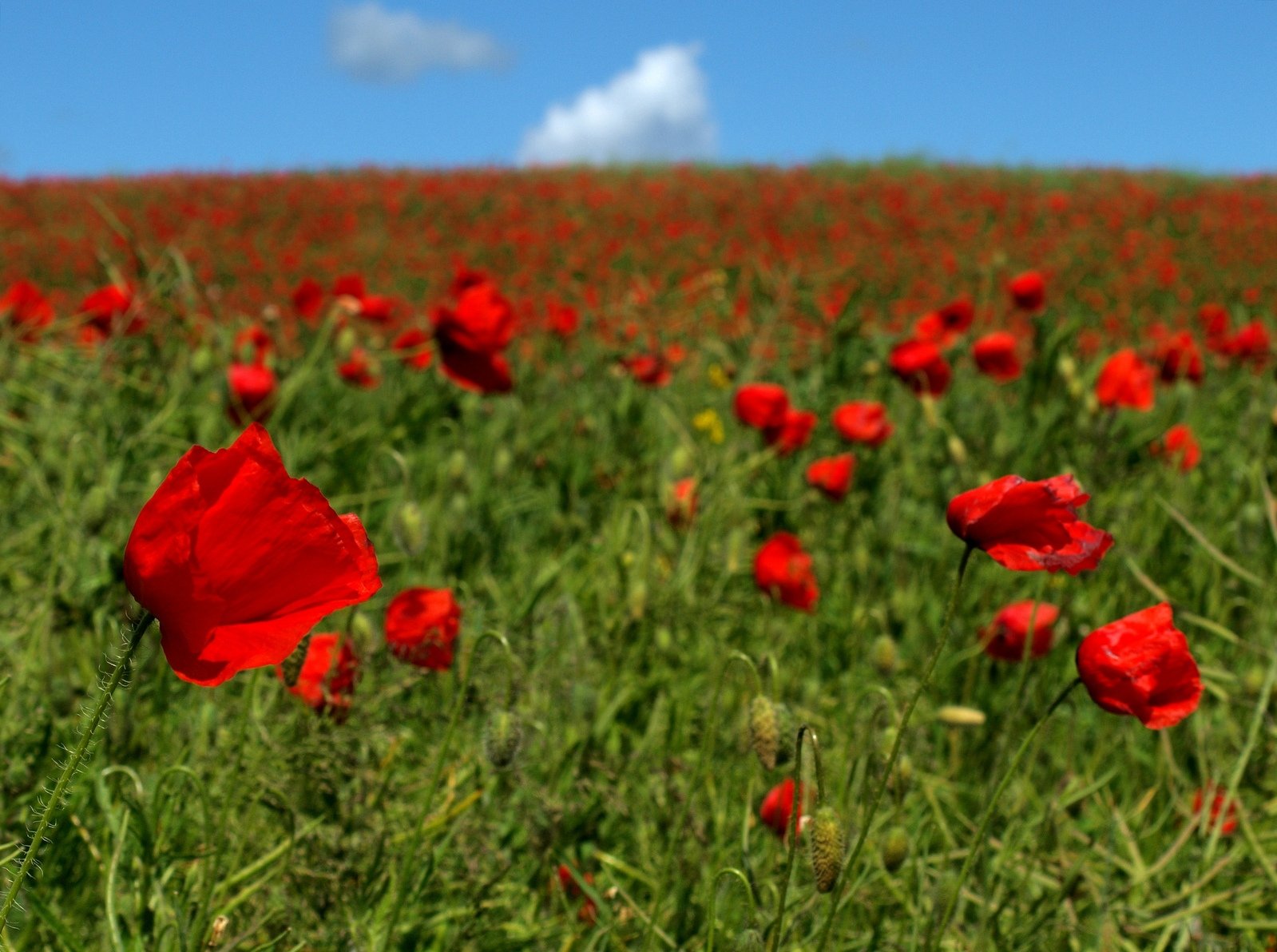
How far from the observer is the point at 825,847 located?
82 centimetres

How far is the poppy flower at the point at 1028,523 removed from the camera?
85 cm

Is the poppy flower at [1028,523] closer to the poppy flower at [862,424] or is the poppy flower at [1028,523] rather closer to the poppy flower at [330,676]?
the poppy flower at [330,676]

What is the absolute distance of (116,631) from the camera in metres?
1.23

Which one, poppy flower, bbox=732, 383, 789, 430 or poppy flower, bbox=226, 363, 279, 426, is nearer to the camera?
poppy flower, bbox=226, 363, 279, 426

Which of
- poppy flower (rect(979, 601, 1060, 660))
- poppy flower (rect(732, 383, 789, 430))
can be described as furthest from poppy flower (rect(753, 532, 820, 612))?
poppy flower (rect(732, 383, 789, 430))

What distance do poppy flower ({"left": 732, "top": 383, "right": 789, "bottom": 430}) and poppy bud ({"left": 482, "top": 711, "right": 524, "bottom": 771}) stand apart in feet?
4.04

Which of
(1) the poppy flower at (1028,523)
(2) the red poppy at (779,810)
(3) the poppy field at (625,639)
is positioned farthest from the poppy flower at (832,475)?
(1) the poppy flower at (1028,523)

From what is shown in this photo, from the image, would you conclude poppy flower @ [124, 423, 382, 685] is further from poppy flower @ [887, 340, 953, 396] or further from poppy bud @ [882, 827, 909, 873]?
poppy flower @ [887, 340, 953, 396]

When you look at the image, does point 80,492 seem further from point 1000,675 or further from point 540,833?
point 1000,675

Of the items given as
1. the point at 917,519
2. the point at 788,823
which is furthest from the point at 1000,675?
the point at 788,823

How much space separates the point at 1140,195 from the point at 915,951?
16992 millimetres

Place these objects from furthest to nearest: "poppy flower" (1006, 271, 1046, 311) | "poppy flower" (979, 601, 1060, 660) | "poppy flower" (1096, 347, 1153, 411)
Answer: "poppy flower" (1006, 271, 1046, 311) → "poppy flower" (1096, 347, 1153, 411) → "poppy flower" (979, 601, 1060, 660)

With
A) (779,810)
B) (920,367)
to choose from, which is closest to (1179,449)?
(920,367)

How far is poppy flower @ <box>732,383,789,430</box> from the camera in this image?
2215 millimetres
